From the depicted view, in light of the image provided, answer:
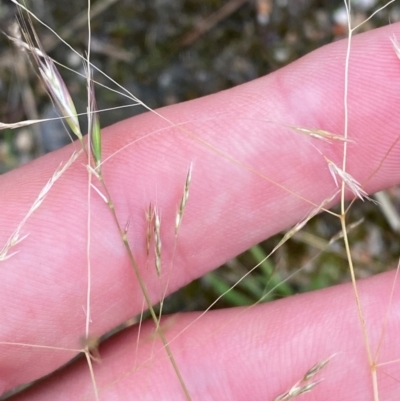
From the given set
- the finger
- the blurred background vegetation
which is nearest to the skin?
the finger

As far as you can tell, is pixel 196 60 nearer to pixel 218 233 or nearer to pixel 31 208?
pixel 218 233

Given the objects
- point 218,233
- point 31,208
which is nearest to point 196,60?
point 218,233

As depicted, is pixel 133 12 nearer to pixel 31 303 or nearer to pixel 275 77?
pixel 275 77

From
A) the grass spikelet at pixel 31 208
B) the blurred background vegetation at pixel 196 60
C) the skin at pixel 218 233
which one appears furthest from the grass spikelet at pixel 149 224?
the blurred background vegetation at pixel 196 60

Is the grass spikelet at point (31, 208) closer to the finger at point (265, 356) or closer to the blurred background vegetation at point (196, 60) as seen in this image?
the finger at point (265, 356)

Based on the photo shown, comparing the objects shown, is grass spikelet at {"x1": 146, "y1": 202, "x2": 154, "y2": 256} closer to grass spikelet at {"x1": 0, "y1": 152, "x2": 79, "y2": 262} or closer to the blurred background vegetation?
grass spikelet at {"x1": 0, "y1": 152, "x2": 79, "y2": 262}

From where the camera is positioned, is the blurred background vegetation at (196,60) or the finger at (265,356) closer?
the finger at (265,356)

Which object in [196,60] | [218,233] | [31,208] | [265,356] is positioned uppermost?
[196,60]
